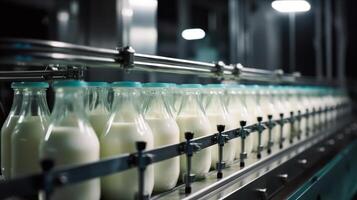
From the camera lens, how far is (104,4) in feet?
7.93

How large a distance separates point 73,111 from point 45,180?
17cm

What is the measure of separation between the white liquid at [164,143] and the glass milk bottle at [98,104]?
0.33 ft

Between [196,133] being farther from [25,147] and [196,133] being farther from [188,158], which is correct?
[25,147]

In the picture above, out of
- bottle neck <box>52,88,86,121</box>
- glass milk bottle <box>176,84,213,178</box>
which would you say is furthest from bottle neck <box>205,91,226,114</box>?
bottle neck <box>52,88,86,121</box>

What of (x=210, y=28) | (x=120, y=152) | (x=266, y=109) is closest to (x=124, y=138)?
(x=120, y=152)

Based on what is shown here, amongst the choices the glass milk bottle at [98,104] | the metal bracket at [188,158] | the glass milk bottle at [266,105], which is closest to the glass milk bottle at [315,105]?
the glass milk bottle at [266,105]

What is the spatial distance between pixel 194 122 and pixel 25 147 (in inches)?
16.4

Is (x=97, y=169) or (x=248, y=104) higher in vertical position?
(x=248, y=104)

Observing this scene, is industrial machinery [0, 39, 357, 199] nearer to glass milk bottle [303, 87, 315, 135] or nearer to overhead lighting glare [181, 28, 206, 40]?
glass milk bottle [303, 87, 315, 135]

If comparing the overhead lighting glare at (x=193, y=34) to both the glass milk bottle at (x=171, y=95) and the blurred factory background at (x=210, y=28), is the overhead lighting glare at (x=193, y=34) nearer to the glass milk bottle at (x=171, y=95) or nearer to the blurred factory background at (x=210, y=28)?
the blurred factory background at (x=210, y=28)

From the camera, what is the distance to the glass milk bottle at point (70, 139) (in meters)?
0.64

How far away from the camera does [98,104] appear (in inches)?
35.9

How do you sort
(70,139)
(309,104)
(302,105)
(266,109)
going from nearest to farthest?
1. (70,139)
2. (266,109)
3. (302,105)
4. (309,104)

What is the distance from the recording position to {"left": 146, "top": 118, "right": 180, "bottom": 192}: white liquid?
2.86 ft
